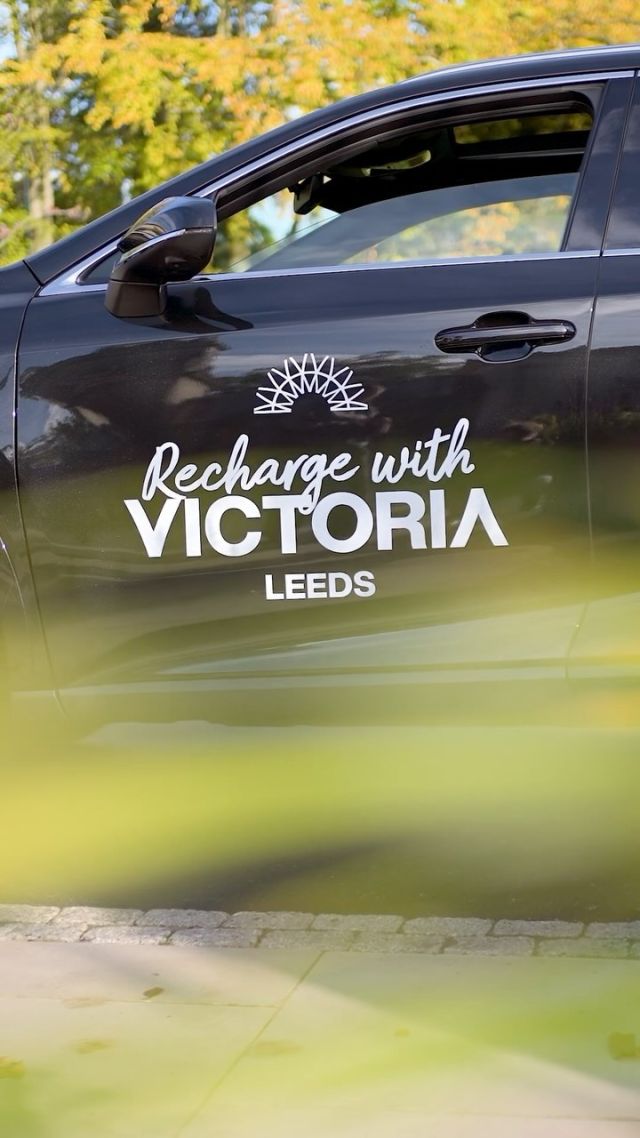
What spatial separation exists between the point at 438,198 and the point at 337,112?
444mm

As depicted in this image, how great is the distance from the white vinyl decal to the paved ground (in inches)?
34.2

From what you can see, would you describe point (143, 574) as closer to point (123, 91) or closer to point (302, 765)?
point (302, 765)

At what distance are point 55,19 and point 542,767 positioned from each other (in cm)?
1483

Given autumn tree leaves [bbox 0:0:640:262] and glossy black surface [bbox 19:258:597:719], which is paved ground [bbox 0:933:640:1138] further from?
autumn tree leaves [bbox 0:0:640:262]

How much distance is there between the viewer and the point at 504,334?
348 centimetres

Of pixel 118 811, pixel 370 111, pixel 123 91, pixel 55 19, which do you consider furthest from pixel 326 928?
pixel 55 19

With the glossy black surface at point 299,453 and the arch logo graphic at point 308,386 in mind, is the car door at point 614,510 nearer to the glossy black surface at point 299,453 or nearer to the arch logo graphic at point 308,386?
the glossy black surface at point 299,453

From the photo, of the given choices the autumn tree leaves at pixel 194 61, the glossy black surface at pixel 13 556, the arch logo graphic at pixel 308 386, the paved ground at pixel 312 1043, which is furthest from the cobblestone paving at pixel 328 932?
the autumn tree leaves at pixel 194 61

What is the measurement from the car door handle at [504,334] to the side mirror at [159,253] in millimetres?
587

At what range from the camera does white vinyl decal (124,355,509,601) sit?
3461mm

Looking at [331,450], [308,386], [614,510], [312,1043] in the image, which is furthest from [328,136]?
[312,1043]

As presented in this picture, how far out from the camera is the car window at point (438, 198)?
3838mm

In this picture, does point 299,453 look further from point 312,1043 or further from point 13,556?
point 312,1043

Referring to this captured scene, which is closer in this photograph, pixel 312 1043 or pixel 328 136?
pixel 312 1043
